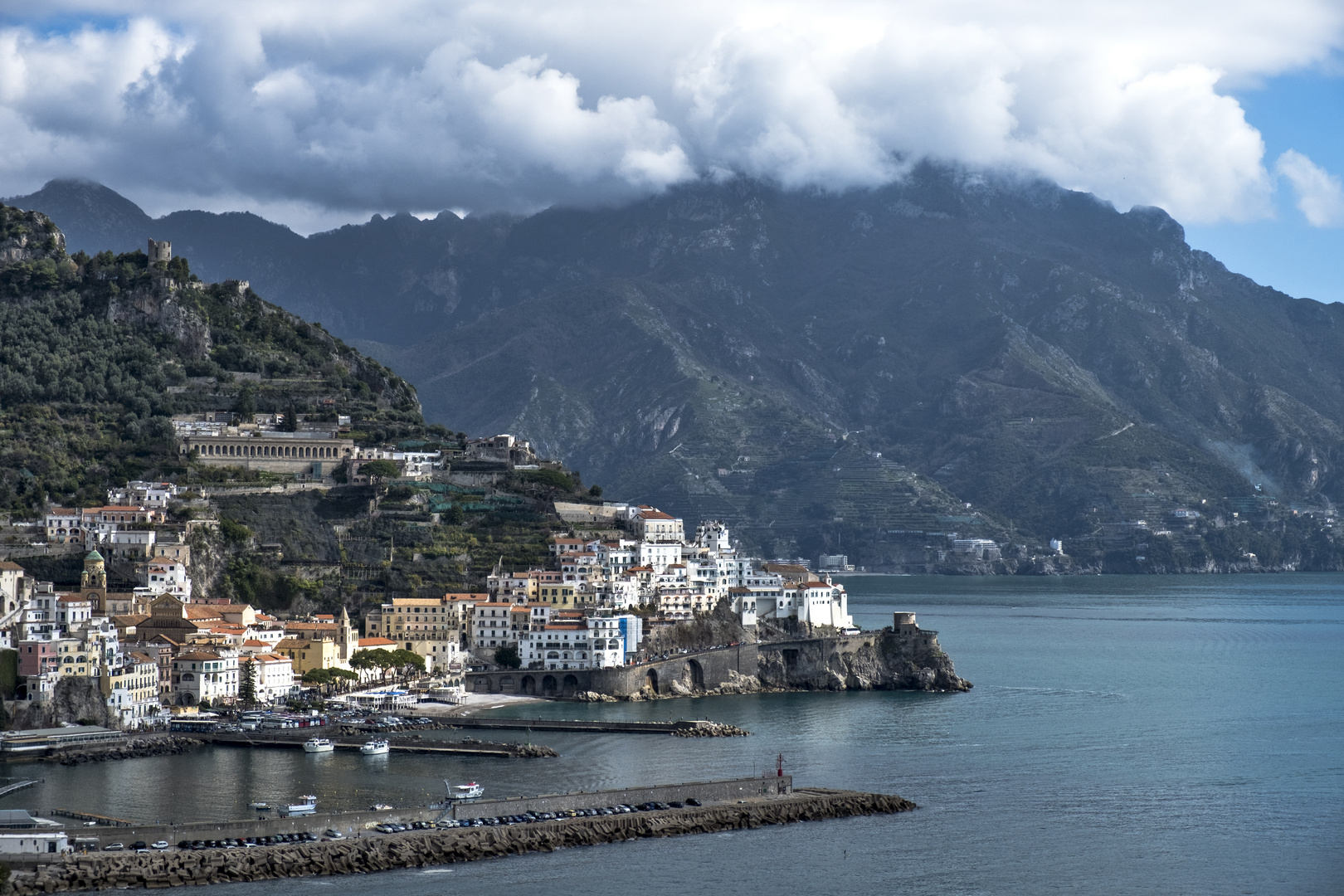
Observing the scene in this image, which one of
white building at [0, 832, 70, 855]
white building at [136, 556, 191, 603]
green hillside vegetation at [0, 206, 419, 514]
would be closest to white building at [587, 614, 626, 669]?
white building at [136, 556, 191, 603]

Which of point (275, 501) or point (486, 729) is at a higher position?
point (275, 501)

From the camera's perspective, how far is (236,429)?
12662 cm

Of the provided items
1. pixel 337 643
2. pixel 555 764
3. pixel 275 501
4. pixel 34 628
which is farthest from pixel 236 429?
pixel 555 764

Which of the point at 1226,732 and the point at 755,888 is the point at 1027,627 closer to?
the point at 1226,732

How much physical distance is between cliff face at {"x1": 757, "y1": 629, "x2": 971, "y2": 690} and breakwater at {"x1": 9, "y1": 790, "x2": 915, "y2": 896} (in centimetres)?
4070

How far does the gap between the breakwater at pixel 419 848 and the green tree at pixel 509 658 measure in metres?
37.9

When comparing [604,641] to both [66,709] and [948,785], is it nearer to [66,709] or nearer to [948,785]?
[66,709]

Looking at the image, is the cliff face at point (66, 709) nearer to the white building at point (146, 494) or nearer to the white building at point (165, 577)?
the white building at point (165, 577)

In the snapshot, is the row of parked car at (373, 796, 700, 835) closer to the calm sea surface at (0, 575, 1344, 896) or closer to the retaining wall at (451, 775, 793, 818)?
the retaining wall at (451, 775, 793, 818)

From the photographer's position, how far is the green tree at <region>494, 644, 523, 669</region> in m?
106

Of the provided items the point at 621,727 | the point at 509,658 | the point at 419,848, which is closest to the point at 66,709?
the point at 621,727

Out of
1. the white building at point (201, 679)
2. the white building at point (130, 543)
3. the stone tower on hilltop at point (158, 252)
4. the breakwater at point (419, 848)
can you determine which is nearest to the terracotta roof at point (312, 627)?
the white building at point (201, 679)

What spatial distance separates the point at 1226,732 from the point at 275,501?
2208 inches

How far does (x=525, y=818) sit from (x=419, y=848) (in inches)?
178
